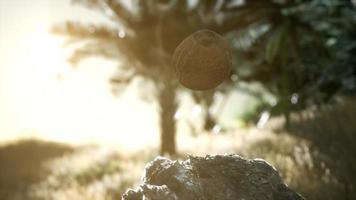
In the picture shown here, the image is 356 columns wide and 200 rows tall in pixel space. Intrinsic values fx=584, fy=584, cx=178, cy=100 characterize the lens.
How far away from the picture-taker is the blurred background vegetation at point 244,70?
11.1 meters

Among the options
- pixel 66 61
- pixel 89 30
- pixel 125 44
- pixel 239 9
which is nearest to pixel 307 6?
pixel 239 9

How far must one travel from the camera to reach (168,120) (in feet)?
55.4

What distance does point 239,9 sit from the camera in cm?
1366

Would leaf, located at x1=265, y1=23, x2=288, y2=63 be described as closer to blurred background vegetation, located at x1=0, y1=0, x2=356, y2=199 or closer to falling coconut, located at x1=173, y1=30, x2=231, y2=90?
blurred background vegetation, located at x1=0, y1=0, x2=356, y2=199

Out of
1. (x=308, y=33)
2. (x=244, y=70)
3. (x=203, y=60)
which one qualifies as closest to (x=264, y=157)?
(x=308, y=33)

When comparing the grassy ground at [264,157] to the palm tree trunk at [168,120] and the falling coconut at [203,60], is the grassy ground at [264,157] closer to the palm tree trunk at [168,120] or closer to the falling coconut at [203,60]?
the palm tree trunk at [168,120]

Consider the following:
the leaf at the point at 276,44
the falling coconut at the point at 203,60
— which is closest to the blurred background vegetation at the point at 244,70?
the leaf at the point at 276,44

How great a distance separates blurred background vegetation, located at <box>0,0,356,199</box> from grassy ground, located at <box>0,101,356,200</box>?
0.03 metres

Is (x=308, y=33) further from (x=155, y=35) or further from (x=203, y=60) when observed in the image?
(x=203, y=60)

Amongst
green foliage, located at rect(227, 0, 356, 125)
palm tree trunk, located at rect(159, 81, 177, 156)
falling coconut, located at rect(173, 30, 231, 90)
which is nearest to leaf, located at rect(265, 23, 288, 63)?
green foliage, located at rect(227, 0, 356, 125)

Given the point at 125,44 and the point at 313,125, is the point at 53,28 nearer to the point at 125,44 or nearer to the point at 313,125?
the point at 125,44

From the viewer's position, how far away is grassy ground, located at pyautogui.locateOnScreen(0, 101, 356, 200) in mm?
8570

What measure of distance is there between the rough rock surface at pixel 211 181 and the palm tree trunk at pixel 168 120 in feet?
39.9

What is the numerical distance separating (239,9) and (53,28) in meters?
5.67
